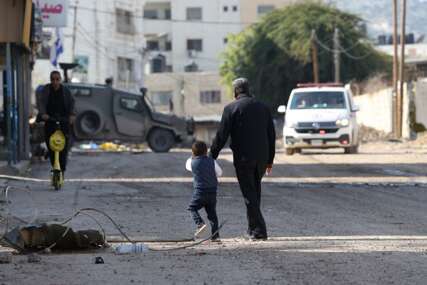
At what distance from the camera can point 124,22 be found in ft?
228

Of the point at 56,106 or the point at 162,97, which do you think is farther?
the point at 162,97

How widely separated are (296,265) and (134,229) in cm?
325

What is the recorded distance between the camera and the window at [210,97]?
280 feet

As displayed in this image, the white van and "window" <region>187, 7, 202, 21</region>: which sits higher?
"window" <region>187, 7, 202, 21</region>

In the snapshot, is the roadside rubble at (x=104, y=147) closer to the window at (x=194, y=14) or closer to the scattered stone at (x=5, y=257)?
the scattered stone at (x=5, y=257)

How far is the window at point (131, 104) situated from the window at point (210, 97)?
164 feet

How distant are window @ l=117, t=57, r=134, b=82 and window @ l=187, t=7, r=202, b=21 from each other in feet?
88.8

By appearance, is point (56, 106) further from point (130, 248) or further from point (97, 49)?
point (97, 49)

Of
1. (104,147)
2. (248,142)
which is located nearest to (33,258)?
(248,142)

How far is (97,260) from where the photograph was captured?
9.34 meters

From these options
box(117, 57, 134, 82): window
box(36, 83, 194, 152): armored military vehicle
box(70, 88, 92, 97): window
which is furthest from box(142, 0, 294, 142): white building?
box(70, 88, 92, 97): window

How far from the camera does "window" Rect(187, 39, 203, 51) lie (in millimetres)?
94625

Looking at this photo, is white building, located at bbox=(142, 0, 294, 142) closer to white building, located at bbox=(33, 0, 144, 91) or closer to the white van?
white building, located at bbox=(33, 0, 144, 91)

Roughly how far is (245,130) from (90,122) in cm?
2377
